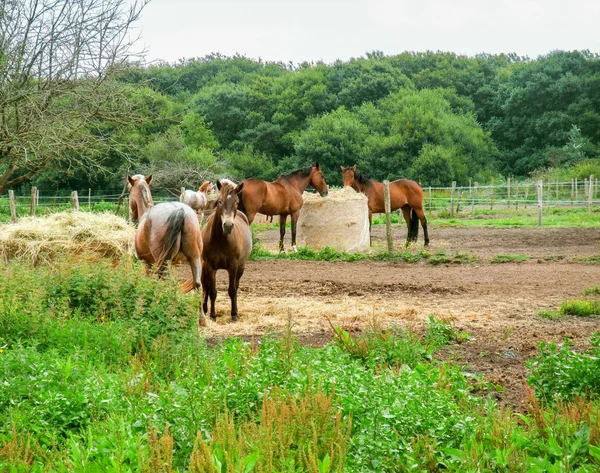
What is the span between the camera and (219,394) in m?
4.07

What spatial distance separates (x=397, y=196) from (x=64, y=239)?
376 inches

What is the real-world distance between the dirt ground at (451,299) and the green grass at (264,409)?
51 centimetres

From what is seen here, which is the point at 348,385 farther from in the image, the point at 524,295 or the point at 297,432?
the point at 524,295

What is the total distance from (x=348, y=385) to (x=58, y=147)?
5.26 meters

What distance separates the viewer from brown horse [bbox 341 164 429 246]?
17.4m

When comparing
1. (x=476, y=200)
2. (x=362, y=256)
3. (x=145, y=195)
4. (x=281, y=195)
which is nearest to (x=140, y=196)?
(x=145, y=195)

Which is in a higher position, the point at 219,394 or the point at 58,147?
the point at 58,147

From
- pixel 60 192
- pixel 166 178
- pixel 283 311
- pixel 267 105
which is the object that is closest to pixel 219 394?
pixel 283 311

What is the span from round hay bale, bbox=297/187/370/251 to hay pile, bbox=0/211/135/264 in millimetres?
6357

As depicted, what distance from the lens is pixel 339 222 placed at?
15.9 m

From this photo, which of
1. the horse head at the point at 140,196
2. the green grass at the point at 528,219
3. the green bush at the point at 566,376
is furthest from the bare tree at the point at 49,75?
the green grass at the point at 528,219

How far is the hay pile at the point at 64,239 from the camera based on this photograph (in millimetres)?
9891

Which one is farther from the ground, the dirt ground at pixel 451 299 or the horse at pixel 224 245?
the horse at pixel 224 245

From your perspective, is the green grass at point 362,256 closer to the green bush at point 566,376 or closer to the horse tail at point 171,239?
the horse tail at point 171,239
